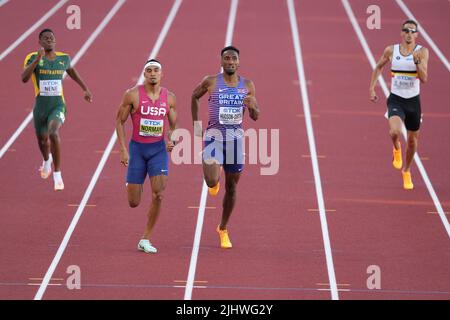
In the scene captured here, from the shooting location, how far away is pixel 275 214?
1198cm

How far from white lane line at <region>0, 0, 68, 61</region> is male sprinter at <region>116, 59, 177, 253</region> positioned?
10.2 metres

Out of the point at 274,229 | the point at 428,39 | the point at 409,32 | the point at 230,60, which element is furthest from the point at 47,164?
the point at 428,39

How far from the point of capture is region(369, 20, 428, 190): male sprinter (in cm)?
1256

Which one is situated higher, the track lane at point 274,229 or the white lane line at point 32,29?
the white lane line at point 32,29

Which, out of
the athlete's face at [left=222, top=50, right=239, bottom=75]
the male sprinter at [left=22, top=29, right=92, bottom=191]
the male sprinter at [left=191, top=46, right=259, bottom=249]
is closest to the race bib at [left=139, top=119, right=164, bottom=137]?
the male sprinter at [left=191, top=46, right=259, bottom=249]

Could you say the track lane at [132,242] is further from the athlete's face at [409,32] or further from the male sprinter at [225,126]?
the athlete's face at [409,32]

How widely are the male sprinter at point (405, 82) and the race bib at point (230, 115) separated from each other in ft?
8.40

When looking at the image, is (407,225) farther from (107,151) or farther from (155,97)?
(107,151)

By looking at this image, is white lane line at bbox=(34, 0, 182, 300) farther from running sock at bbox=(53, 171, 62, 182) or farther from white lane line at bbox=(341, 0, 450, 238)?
white lane line at bbox=(341, 0, 450, 238)

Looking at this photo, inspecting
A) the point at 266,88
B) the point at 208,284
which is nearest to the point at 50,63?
the point at 208,284

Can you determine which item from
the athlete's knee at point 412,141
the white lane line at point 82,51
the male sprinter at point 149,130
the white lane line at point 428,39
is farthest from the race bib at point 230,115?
the white lane line at point 428,39

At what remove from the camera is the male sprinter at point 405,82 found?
1256cm

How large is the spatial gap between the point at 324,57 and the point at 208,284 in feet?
36.2

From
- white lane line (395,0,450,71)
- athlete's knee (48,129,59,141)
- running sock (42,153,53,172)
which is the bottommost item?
running sock (42,153,53,172)
